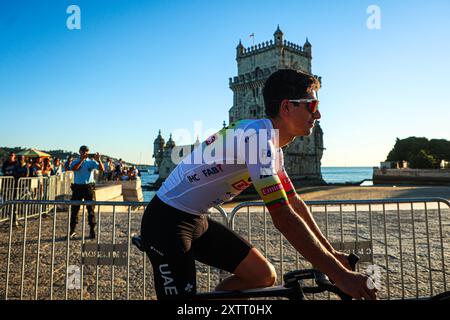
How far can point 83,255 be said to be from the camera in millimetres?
3057

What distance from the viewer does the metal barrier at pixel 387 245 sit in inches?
119

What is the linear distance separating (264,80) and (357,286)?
4768 centimetres

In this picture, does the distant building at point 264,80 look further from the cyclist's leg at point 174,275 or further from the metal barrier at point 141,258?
the cyclist's leg at point 174,275

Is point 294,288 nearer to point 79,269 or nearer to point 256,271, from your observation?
point 256,271

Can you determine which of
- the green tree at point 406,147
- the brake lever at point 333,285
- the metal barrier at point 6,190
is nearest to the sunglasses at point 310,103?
the brake lever at point 333,285

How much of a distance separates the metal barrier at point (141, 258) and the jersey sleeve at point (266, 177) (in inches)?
54.7

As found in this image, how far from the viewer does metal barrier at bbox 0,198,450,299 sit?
3043 mm

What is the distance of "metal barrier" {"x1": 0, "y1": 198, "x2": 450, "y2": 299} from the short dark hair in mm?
1408

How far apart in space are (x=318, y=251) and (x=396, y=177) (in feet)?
142

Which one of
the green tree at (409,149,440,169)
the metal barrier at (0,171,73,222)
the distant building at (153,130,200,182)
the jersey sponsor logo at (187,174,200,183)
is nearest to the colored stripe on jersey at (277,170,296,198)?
the jersey sponsor logo at (187,174,200,183)

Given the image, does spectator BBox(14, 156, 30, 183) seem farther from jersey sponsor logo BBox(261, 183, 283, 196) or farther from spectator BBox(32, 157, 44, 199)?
jersey sponsor logo BBox(261, 183, 283, 196)

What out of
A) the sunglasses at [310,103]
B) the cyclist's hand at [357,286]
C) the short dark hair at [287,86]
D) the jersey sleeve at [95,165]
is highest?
the short dark hair at [287,86]

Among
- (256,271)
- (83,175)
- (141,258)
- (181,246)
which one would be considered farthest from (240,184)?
(83,175)
